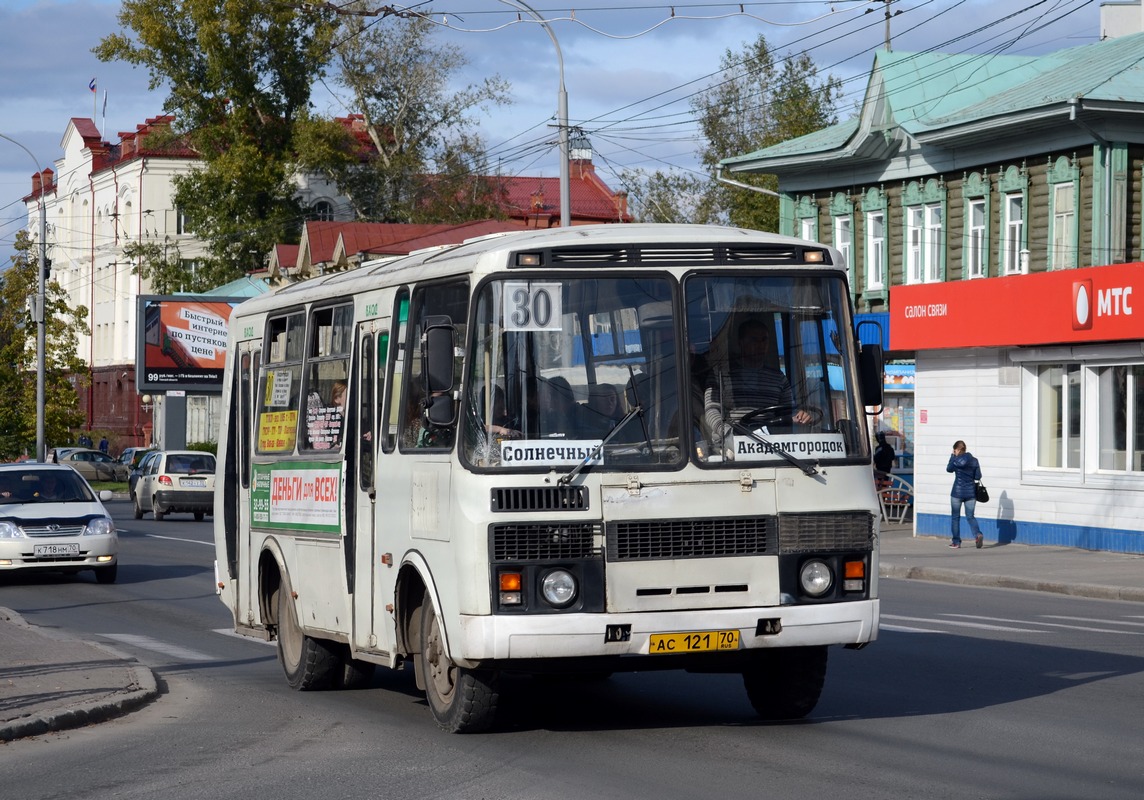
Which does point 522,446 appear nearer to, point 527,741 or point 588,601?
point 588,601

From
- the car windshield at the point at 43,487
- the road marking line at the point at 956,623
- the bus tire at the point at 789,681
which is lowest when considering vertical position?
the road marking line at the point at 956,623

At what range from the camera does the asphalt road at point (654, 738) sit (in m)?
8.13

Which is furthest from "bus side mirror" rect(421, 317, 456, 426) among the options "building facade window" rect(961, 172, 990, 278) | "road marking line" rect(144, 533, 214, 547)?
"building facade window" rect(961, 172, 990, 278)

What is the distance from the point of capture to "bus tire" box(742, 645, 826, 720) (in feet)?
32.5

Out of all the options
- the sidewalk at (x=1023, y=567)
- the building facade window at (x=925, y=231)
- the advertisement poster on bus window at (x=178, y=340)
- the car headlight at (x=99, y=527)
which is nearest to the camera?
the sidewalk at (x=1023, y=567)

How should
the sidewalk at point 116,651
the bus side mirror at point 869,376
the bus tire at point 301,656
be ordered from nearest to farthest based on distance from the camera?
the bus side mirror at point 869,376
the sidewalk at point 116,651
the bus tire at point 301,656

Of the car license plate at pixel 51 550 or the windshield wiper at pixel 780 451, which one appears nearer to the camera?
the windshield wiper at pixel 780 451

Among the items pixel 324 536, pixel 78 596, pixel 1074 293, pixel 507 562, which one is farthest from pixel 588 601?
pixel 1074 293

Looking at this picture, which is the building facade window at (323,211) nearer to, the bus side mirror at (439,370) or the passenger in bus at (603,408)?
the bus side mirror at (439,370)

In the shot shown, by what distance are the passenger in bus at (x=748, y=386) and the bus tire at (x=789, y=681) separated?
55.2 inches

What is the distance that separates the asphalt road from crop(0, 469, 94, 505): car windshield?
9082 millimetres

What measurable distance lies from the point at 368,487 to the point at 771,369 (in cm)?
266

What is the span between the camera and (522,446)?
897 centimetres

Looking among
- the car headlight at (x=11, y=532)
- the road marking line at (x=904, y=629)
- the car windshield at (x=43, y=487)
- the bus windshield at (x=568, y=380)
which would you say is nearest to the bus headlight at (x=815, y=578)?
the bus windshield at (x=568, y=380)
